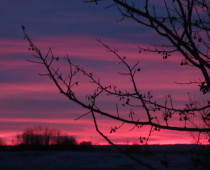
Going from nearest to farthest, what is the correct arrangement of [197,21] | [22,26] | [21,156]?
[22,26]
[197,21]
[21,156]

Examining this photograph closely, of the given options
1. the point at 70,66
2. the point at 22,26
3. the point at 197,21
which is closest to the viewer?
the point at 22,26

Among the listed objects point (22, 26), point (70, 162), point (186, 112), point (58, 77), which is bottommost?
point (70, 162)

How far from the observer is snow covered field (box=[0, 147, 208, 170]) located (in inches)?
802

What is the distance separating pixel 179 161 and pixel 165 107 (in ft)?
59.8

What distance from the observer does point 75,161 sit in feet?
73.3

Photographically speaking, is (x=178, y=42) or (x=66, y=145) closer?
(x=178, y=42)

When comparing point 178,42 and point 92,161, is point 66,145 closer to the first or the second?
point 92,161

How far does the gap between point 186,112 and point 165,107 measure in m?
0.22

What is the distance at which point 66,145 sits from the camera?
1068 inches

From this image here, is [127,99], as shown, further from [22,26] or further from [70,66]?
[22,26]

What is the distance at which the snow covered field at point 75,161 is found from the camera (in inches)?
802

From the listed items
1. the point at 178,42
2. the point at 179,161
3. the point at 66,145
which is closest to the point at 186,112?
the point at 178,42

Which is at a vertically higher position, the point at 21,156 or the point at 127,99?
the point at 127,99

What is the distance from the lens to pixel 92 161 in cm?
2231
